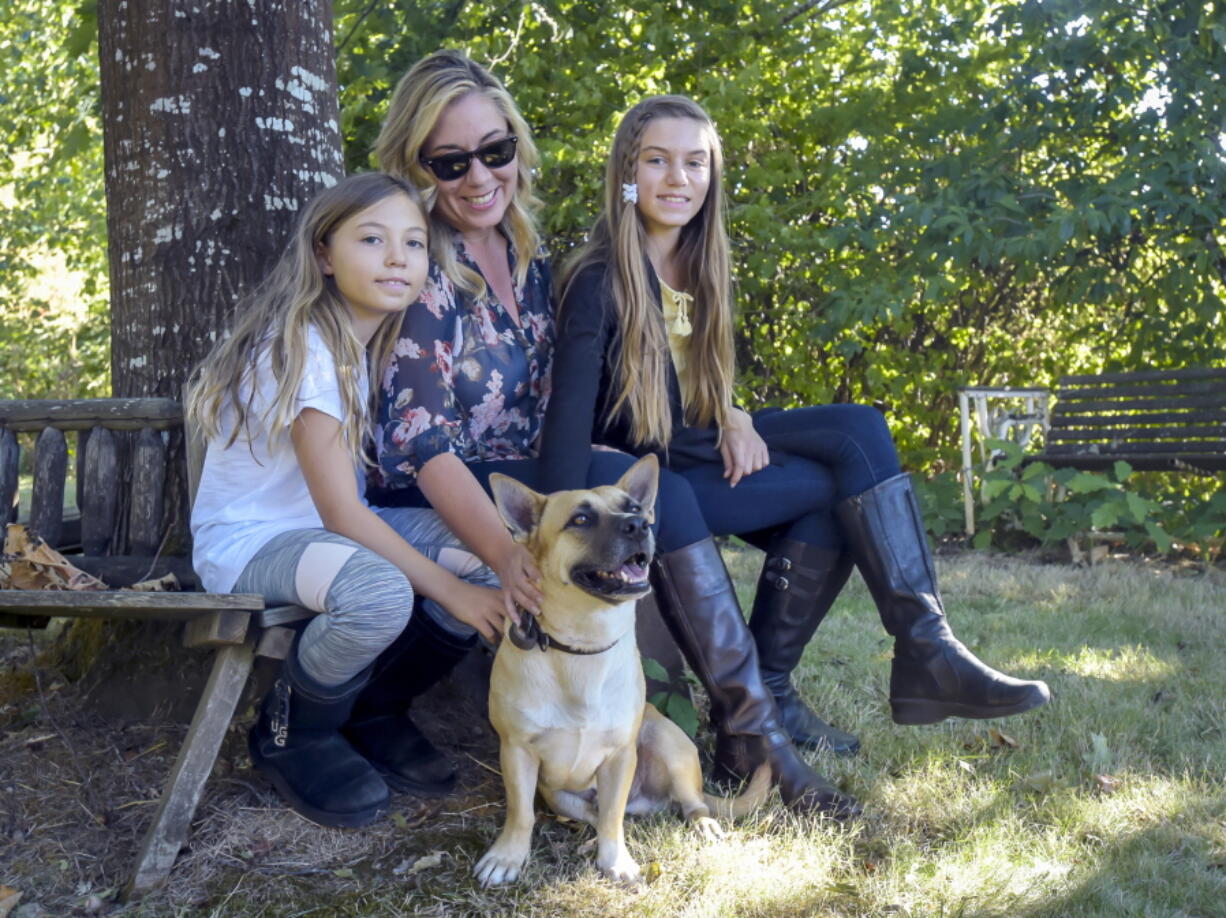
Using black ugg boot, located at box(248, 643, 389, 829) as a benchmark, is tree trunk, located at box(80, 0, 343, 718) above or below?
above

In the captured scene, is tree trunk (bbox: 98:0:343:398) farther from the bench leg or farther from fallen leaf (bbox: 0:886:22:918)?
fallen leaf (bbox: 0:886:22:918)

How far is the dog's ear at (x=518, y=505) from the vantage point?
2.48 metres

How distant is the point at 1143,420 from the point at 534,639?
5598 millimetres

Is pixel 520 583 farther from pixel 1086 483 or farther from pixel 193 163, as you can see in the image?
pixel 1086 483

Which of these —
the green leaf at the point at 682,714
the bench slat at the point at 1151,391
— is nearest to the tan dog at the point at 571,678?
the green leaf at the point at 682,714

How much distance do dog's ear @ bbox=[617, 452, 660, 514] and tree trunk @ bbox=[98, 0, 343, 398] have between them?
1.33 meters

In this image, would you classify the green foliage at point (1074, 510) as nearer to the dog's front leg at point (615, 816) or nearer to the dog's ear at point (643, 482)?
the dog's ear at point (643, 482)

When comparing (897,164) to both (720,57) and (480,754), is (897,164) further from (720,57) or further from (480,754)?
(480,754)

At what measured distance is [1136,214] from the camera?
19.9 feet

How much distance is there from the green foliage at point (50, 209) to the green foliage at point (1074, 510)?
5278 millimetres

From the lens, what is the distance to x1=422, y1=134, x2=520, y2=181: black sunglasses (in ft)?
9.71

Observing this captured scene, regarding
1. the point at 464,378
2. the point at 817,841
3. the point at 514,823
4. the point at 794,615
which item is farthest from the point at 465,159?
the point at 817,841

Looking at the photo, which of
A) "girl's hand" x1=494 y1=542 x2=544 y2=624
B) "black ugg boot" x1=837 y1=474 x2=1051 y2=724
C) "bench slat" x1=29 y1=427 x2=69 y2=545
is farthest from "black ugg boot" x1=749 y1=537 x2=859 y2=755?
"bench slat" x1=29 y1=427 x2=69 y2=545

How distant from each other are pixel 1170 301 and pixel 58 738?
6444 millimetres
